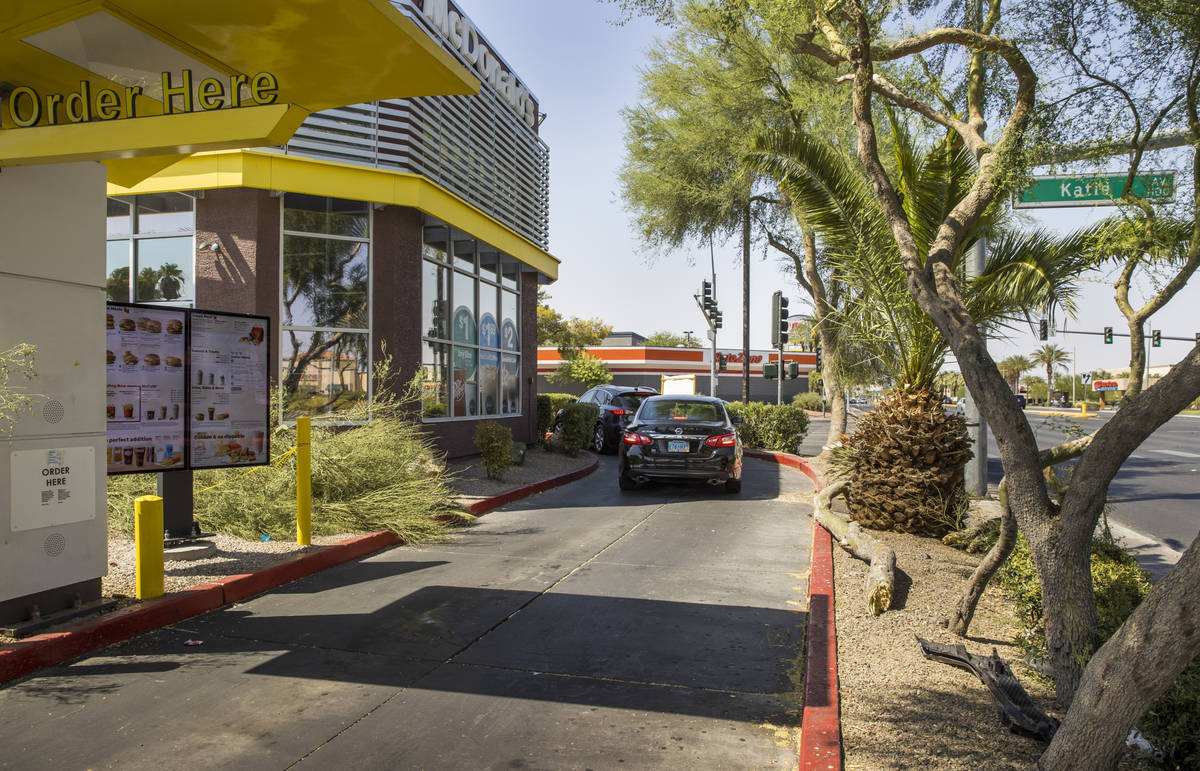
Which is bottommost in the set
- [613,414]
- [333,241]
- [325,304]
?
[613,414]

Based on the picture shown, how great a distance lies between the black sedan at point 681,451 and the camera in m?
11.9

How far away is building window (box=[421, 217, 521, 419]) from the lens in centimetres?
1412

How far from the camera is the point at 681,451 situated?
11.9 m

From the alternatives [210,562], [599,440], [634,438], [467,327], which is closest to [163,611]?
[210,562]

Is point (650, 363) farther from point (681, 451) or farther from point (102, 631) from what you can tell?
point (102, 631)

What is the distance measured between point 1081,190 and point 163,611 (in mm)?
7797

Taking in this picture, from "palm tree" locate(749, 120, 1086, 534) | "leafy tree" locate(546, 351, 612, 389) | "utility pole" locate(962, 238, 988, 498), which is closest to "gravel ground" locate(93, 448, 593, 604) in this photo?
"palm tree" locate(749, 120, 1086, 534)

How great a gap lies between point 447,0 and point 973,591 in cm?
1340

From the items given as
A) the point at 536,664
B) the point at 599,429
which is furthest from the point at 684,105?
the point at 536,664

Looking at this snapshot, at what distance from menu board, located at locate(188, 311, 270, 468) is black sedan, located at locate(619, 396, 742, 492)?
228 inches

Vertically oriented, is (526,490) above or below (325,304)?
below

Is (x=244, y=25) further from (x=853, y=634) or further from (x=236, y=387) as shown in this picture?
(x=853, y=634)

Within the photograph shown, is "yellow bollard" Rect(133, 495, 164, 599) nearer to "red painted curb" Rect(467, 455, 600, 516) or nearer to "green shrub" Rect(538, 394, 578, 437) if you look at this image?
"red painted curb" Rect(467, 455, 600, 516)

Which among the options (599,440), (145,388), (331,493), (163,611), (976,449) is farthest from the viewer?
(599,440)
